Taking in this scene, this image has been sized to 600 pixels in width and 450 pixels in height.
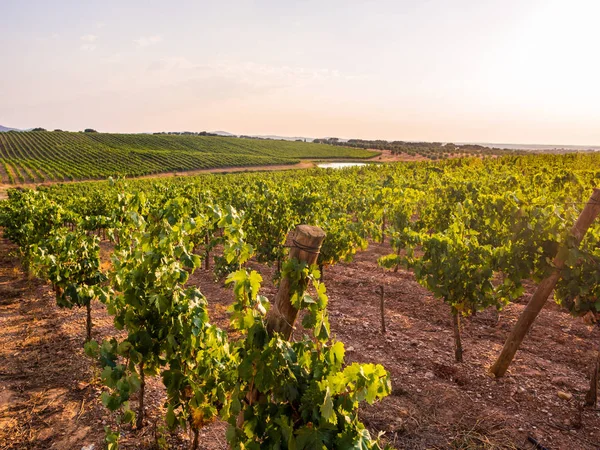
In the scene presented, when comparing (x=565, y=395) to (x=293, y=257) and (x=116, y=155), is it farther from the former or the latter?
(x=116, y=155)

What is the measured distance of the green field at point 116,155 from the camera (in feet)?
211

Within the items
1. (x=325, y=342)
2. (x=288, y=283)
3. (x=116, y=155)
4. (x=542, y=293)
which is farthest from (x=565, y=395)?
(x=116, y=155)

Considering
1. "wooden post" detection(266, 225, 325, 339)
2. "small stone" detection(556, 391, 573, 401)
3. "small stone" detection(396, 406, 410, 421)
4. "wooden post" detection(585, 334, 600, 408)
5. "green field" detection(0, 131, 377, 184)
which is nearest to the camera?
"wooden post" detection(266, 225, 325, 339)

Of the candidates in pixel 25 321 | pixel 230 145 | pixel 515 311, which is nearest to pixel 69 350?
pixel 25 321

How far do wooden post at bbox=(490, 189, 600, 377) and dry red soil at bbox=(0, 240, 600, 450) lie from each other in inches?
15.2

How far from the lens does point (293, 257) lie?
2754mm

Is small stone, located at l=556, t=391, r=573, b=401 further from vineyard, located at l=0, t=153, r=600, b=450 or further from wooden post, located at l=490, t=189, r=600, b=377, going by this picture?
wooden post, located at l=490, t=189, r=600, b=377

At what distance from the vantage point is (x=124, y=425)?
17.0ft

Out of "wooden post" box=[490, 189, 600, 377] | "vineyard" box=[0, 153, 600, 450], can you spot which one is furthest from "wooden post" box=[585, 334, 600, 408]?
"wooden post" box=[490, 189, 600, 377]

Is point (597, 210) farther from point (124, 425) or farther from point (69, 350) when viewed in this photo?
point (69, 350)

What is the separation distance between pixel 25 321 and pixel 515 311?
1237 centimetres

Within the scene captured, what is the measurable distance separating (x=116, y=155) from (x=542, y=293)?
93.3 metres

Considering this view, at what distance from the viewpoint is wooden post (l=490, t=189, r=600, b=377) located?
16.8ft

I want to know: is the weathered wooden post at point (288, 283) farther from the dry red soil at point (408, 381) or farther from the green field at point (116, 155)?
the green field at point (116, 155)
